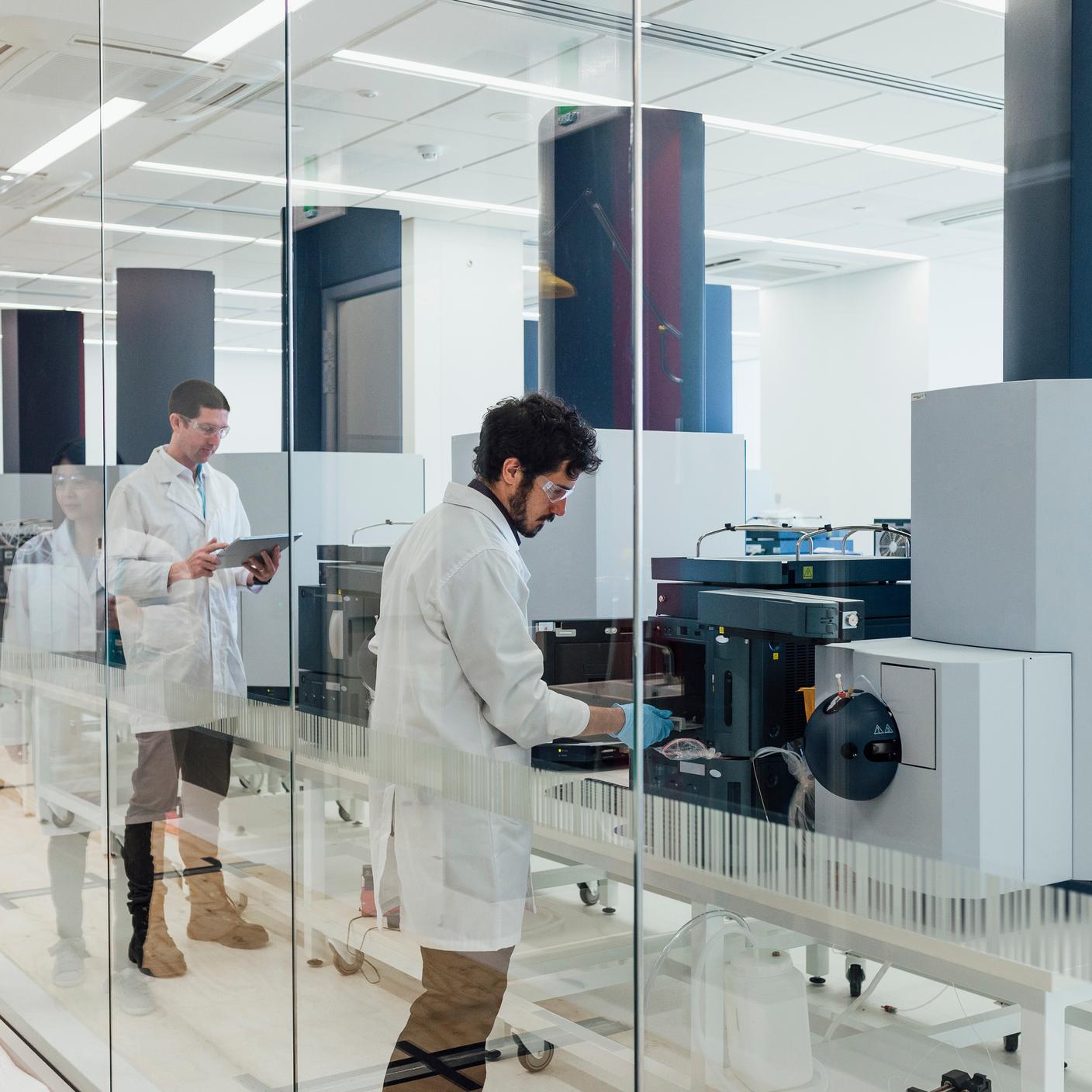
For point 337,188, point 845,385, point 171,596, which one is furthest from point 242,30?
point 845,385

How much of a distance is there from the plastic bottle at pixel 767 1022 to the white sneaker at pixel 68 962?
2.09 metres

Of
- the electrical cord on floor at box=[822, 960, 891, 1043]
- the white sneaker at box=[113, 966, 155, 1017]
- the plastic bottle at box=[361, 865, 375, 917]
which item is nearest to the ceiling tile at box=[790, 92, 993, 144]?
the electrical cord on floor at box=[822, 960, 891, 1043]

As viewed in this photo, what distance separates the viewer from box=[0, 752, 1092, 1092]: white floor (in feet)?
4.53

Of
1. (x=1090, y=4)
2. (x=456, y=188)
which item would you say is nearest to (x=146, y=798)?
(x=456, y=188)

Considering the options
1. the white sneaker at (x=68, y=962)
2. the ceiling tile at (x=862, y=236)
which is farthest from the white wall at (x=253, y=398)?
the white sneaker at (x=68, y=962)

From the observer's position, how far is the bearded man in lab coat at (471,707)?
1.71m

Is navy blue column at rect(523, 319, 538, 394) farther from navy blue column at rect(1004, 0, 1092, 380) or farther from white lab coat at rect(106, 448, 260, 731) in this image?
white lab coat at rect(106, 448, 260, 731)

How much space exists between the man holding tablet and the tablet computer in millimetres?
15

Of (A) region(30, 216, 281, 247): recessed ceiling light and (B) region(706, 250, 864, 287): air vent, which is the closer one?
(B) region(706, 250, 864, 287): air vent

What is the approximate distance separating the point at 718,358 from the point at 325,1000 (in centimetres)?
137

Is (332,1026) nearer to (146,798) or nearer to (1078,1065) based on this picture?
(146,798)

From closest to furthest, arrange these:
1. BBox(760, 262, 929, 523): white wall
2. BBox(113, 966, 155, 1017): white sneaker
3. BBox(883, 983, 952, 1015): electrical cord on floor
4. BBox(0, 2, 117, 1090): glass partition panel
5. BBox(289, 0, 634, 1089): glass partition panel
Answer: BBox(883, 983, 952, 1015): electrical cord on floor
BBox(760, 262, 929, 523): white wall
BBox(289, 0, 634, 1089): glass partition panel
BBox(113, 966, 155, 1017): white sneaker
BBox(0, 2, 117, 1090): glass partition panel

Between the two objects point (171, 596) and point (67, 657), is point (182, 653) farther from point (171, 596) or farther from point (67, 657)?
point (67, 657)

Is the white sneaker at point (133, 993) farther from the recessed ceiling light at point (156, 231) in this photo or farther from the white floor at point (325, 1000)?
the recessed ceiling light at point (156, 231)
